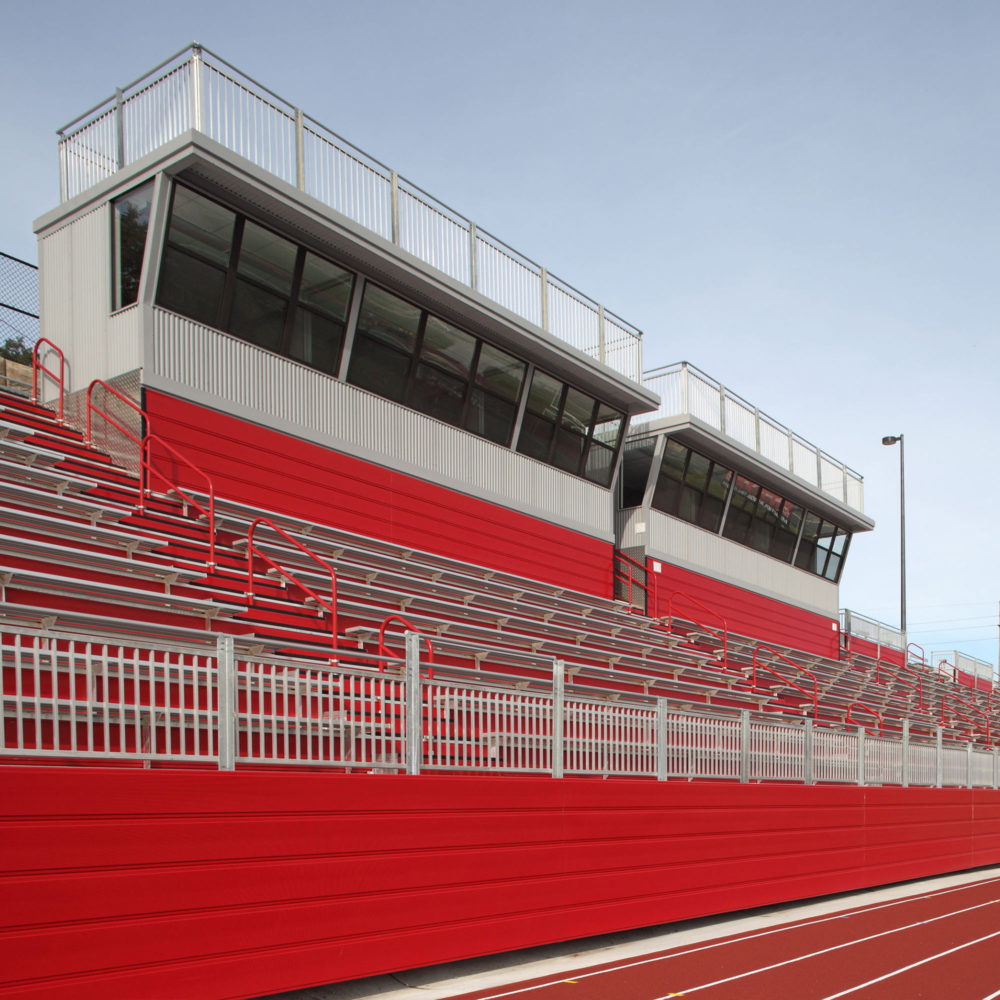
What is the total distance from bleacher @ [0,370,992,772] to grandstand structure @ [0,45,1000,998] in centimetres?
6

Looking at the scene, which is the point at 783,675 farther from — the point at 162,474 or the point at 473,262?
the point at 162,474

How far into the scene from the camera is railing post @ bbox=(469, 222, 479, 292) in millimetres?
17344

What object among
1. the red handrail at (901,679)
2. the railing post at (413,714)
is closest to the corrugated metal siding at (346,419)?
the railing post at (413,714)

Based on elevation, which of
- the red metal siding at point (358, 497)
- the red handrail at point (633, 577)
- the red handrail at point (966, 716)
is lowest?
the red handrail at point (966, 716)

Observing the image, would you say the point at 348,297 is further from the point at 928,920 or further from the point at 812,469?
the point at 812,469

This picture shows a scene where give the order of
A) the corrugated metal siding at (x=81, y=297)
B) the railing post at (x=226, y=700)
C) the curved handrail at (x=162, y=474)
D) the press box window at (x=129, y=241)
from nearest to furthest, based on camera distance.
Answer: the railing post at (x=226, y=700), the curved handrail at (x=162, y=474), the press box window at (x=129, y=241), the corrugated metal siding at (x=81, y=297)

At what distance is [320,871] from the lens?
7.28 m

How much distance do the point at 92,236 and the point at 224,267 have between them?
1692mm

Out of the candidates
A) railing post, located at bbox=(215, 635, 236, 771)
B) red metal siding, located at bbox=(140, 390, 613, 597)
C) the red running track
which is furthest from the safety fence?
red metal siding, located at bbox=(140, 390, 613, 597)

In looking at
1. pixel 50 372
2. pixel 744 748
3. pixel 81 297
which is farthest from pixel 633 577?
pixel 81 297

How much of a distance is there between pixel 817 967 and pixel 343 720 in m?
4.39

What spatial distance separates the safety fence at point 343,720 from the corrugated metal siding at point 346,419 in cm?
406

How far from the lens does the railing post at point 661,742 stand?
36.0 ft

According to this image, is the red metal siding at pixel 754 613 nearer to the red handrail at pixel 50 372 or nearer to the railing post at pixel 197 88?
the red handrail at pixel 50 372
